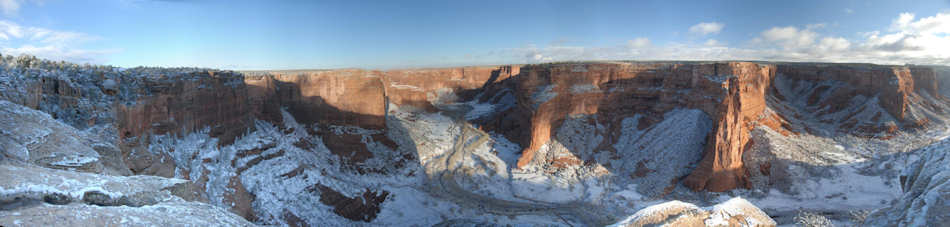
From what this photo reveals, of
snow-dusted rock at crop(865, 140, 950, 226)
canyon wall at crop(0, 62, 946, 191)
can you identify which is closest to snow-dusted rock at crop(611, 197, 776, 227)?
snow-dusted rock at crop(865, 140, 950, 226)

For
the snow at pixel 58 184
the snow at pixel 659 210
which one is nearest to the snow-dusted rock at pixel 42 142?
the snow at pixel 58 184

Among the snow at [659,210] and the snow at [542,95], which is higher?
the snow at [542,95]

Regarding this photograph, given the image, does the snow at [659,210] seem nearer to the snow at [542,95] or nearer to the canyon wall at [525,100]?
the canyon wall at [525,100]

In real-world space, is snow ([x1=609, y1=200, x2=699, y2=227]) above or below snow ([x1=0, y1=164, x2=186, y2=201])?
below

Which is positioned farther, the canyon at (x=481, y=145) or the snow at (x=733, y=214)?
the snow at (x=733, y=214)

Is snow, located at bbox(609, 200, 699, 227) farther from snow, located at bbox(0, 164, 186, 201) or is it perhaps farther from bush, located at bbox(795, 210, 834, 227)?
snow, located at bbox(0, 164, 186, 201)

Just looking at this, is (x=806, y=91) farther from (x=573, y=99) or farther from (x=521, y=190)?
(x=521, y=190)

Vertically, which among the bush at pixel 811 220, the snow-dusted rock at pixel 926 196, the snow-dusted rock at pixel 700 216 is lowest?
the bush at pixel 811 220

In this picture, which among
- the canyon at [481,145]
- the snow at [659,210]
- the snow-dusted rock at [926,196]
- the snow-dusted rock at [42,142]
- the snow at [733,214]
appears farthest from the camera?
the snow at [659,210]
